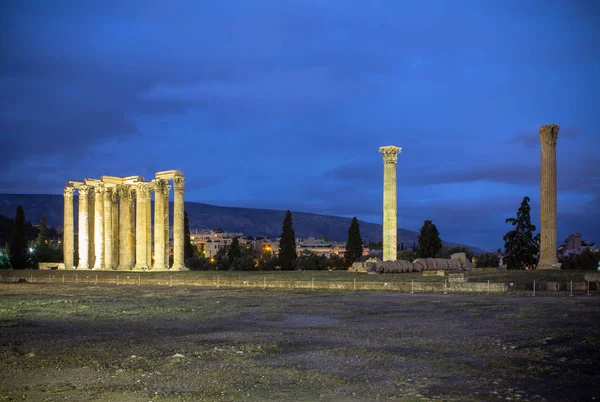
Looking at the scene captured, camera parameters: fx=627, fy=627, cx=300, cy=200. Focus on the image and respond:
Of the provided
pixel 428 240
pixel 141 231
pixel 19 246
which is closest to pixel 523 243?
pixel 428 240

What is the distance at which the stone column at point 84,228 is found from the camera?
69500 mm

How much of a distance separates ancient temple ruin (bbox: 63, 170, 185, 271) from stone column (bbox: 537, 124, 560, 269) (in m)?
33.4

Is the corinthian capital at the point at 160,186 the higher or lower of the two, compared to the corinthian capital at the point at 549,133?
lower

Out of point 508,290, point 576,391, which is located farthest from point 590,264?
point 576,391

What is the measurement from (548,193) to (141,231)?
1535 inches

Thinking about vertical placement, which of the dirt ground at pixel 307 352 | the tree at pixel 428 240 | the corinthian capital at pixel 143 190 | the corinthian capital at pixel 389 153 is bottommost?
the dirt ground at pixel 307 352

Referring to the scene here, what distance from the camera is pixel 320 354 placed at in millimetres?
14906

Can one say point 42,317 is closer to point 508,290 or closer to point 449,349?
point 449,349

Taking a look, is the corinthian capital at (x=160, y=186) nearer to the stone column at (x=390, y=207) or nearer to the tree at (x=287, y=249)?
the tree at (x=287, y=249)

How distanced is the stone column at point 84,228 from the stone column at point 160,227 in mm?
11513

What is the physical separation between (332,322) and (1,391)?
12.1m

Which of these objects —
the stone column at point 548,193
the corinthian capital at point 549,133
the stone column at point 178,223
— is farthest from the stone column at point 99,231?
the corinthian capital at point 549,133

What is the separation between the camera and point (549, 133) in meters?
43.3

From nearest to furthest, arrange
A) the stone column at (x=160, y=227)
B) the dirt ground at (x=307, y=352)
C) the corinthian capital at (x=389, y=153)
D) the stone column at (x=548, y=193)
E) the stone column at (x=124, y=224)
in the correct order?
the dirt ground at (x=307, y=352)
the stone column at (x=548, y=193)
the corinthian capital at (x=389, y=153)
the stone column at (x=160, y=227)
the stone column at (x=124, y=224)
